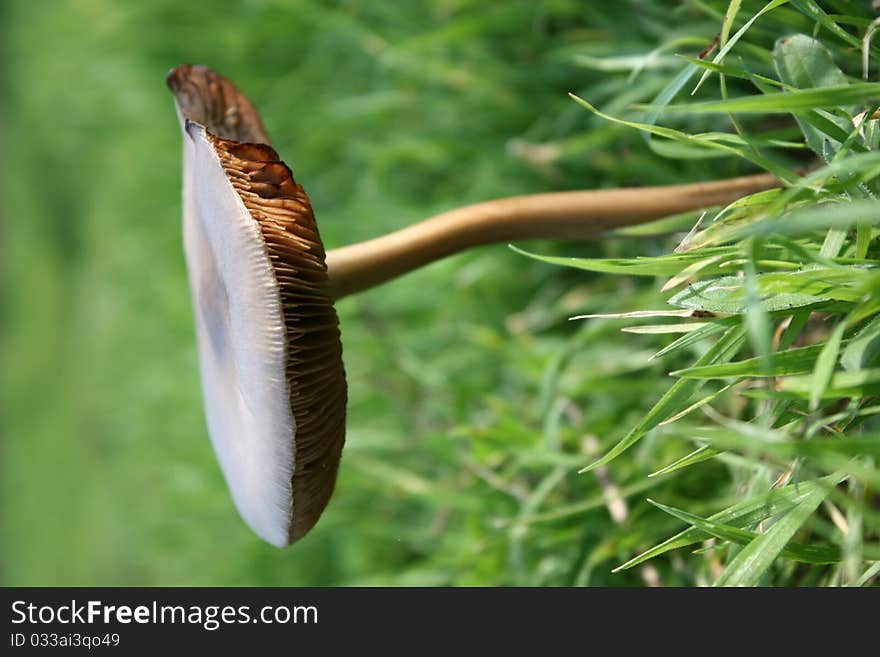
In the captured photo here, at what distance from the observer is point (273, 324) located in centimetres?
Answer: 55

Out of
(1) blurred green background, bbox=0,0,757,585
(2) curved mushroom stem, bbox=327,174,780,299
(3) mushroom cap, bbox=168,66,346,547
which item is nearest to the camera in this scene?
(3) mushroom cap, bbox=168,66,346,547

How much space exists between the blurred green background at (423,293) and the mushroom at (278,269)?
0.75 feet

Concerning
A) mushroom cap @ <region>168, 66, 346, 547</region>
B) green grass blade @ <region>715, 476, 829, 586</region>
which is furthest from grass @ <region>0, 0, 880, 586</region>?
mushroom cap @ <region>168, 66, 346, 547</region>

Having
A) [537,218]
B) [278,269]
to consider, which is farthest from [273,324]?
[537,218]

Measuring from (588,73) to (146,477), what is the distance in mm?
2004

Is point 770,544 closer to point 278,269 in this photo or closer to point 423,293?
point 278,269

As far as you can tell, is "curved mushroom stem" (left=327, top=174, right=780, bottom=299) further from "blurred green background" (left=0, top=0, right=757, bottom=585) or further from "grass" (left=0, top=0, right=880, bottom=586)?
"blurred green background" (left=0, top=0, right=757, bottom=585)

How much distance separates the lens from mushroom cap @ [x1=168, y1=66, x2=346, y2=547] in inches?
21.7

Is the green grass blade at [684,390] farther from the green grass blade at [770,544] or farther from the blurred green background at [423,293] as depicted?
the blurred green background at [423,293]

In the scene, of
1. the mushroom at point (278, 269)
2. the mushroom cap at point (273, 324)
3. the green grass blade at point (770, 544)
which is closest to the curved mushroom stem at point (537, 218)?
the mushroom at point (278, 269)

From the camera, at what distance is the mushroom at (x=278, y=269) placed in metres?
0.56

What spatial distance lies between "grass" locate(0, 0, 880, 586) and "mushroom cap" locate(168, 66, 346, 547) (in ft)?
0.60

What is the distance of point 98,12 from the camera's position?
2.81 metres

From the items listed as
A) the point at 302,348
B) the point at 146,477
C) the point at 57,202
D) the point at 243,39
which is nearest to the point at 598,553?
the point at 302,348
